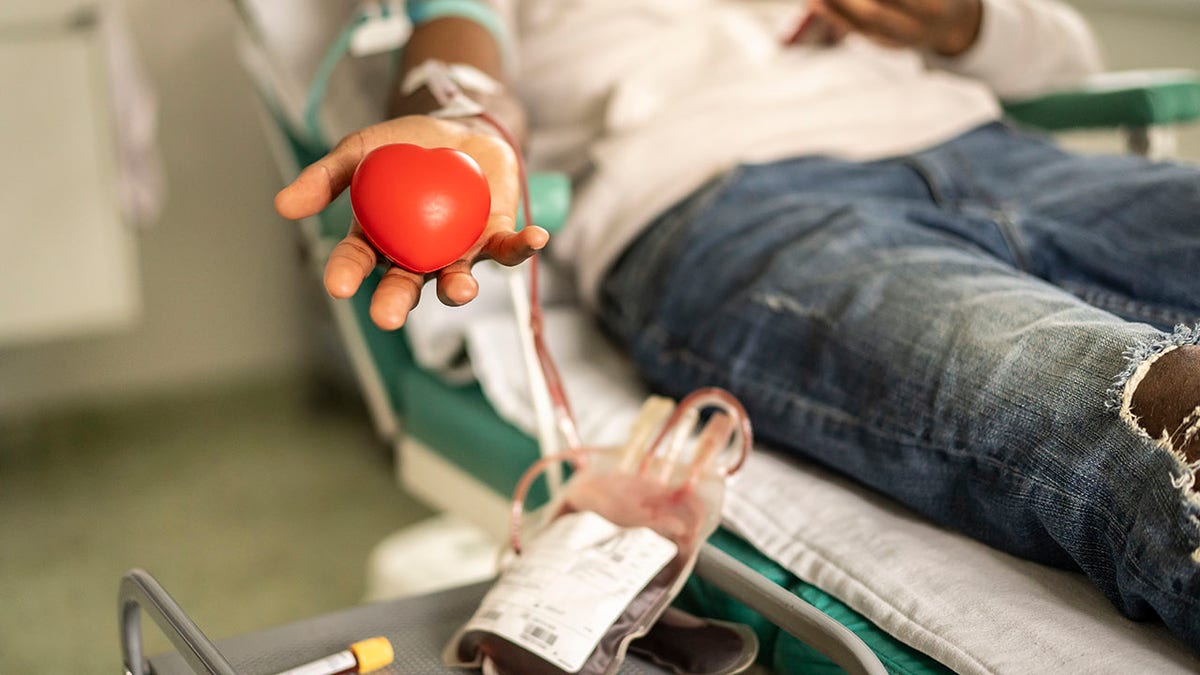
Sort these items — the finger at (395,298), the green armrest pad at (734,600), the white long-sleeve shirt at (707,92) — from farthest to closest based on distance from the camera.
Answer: the white long-sleeve shirt at (707,92) → the green armrest pad at (734,600) → the finger at (395,298)

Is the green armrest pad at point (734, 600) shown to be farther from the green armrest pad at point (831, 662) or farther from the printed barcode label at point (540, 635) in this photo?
the printed barcode label at point (540, 635)

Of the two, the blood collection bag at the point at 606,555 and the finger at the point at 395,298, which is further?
the blood collection bag at the point at 606,555

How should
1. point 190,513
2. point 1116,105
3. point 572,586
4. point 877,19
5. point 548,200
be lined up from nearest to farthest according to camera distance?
point 572,586 → point 548,200 → point 877,19 → point 1116,105 → point 190,513

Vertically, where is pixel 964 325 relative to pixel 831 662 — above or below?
above

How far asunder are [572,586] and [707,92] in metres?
0.61

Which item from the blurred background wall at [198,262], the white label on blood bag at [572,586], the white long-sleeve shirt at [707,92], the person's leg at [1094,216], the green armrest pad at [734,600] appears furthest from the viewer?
the blurred background wall at [198,262]

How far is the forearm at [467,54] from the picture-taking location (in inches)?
35.8

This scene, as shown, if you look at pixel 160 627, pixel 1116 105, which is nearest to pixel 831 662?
pixel 160 627

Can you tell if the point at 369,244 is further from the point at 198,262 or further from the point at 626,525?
the point at 198,262

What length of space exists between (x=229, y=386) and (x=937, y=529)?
69.4 inches

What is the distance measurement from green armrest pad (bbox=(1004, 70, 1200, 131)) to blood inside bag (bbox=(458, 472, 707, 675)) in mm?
771

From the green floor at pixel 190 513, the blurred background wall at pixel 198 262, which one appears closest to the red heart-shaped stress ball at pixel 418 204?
the green floor at pixel 190 513

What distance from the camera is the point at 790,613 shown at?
2.05ft

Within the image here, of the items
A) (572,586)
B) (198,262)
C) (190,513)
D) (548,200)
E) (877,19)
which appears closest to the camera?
(572,586)
